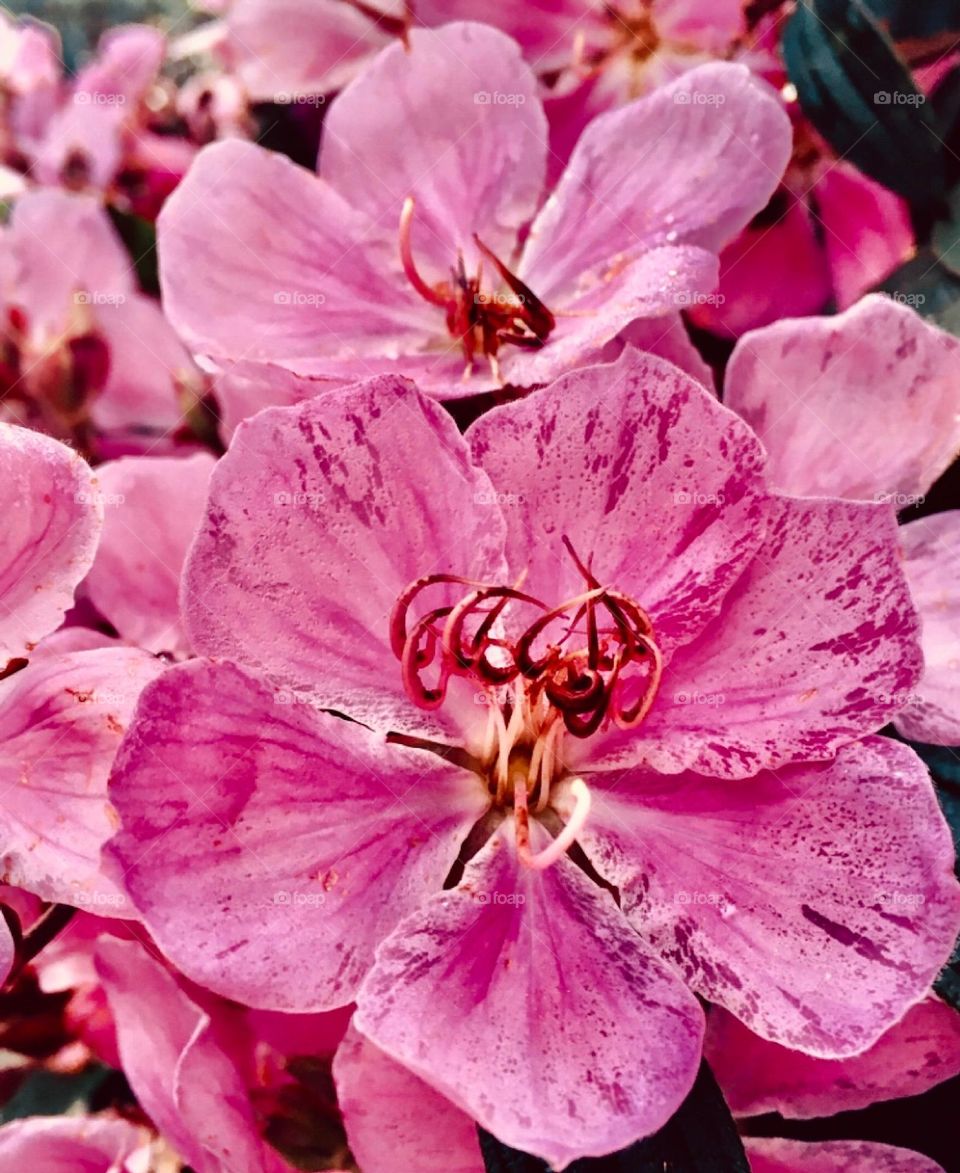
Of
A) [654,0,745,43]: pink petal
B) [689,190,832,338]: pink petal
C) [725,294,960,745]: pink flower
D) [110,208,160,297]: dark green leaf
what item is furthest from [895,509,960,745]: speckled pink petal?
[110,208,160,297]: dark green leaf

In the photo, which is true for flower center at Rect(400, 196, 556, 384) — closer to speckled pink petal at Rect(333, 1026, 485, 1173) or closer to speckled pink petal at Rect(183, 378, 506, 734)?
speckled pink petal at Rect(183, 378, 506, 734)

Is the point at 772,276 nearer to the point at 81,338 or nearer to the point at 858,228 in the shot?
the point at 858,228

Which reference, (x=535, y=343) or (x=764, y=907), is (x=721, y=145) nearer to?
(x=535, y=343)

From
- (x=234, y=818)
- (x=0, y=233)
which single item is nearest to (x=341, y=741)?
(x=234, y=818)

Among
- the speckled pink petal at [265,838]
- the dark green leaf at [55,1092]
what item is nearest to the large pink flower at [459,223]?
the speckled pink petal at [265,838]

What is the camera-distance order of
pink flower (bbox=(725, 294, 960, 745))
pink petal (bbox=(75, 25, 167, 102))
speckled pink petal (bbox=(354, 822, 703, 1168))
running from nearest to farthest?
speckled pink petal (bbox=(354, 822, 703, 1168)), pink flower (bbox=(725, 294, 960, 745)), pink petal (bbox=(75, 25, 167, 102))

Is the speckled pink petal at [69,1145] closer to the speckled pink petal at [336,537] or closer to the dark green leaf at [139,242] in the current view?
the speckled pink petal at [336,537]

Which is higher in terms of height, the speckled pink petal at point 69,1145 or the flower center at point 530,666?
the flower center at point 530,666
